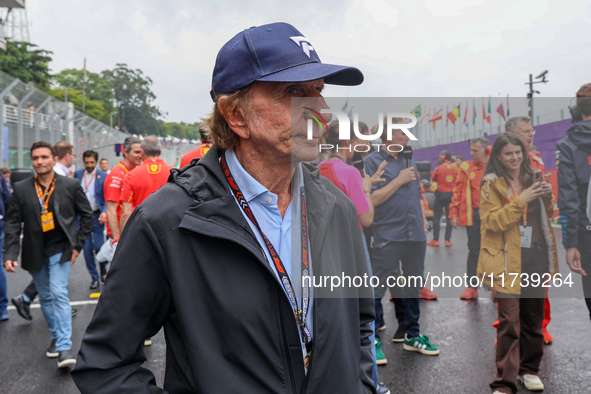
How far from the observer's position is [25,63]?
2014 inches

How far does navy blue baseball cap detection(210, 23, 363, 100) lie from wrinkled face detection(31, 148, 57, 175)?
13.0 feet

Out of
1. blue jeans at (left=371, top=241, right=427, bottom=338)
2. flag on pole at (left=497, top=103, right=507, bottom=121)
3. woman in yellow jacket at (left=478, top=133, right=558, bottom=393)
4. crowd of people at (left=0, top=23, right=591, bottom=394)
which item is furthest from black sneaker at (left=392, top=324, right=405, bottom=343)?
crowd of people at (left=0, top=23, right=591, bottom=394)

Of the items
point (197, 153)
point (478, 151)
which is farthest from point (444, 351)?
point (197, 153)

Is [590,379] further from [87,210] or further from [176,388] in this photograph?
[87,210]

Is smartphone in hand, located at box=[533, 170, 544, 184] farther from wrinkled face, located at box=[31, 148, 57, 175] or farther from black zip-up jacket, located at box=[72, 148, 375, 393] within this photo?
wrinkled face, located at box=[31, 148, 57, 175]

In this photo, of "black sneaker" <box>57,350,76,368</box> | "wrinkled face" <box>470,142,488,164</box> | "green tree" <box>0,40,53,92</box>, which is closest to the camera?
"black sneaker" <box>57,350,76,368</box>

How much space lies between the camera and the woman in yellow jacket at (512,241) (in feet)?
11.5

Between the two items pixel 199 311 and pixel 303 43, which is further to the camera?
pixel 303 43

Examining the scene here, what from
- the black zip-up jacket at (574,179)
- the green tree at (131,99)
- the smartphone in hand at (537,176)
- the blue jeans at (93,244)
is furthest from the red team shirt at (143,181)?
the green tree at (131,99)

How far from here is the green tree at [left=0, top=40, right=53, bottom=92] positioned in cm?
4769

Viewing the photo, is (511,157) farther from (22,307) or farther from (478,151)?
(22,307)

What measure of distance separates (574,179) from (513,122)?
0.61 meters

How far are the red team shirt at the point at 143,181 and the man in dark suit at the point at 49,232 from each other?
45 centimetres

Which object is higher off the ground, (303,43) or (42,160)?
(303,43)
